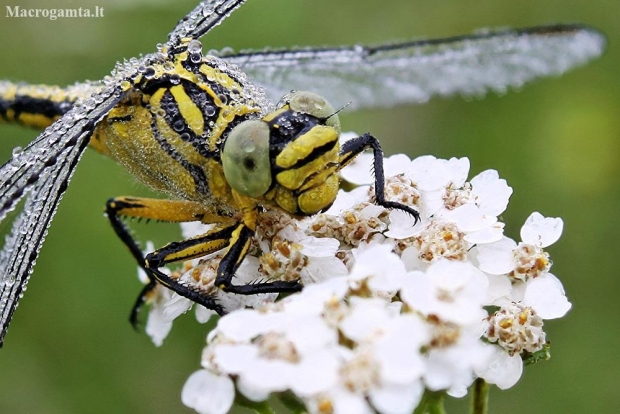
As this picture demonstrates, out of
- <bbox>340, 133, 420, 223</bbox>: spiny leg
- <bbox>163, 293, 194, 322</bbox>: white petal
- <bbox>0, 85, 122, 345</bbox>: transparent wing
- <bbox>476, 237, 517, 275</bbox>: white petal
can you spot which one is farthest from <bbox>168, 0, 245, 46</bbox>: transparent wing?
<bbox>476, 237, 517, 275</bbox>: white petal

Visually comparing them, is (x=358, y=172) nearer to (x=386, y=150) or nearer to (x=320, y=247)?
(x=320, y=247)

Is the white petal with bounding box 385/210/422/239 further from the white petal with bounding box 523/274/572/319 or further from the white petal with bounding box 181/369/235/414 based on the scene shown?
the white petal with bounding box 181/369/235/414

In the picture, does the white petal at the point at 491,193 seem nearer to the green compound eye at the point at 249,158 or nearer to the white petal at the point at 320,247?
the white petal at the point at 320,247

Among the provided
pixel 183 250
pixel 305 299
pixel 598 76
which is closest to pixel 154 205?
pixel 183 250

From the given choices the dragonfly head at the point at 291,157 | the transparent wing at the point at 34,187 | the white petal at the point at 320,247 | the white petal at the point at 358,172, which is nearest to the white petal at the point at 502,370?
the white petal at the point at 320,247

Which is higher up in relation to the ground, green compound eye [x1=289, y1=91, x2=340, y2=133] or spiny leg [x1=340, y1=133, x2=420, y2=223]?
green compound eye [x1=289, y1=91, x2=340, y2=133]

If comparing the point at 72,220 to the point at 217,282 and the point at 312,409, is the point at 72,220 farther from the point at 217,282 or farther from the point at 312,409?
the point at 312,409
